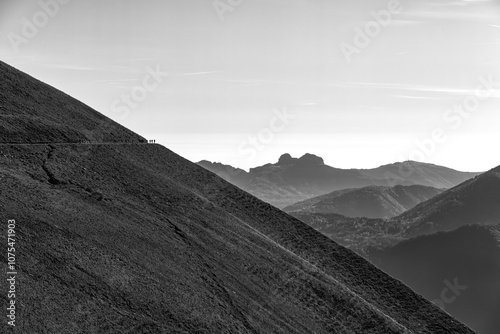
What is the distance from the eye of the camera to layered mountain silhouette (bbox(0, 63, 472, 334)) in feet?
151

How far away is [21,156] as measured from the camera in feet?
215

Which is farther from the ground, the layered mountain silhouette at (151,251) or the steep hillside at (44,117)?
the steep hillside at (44,117)

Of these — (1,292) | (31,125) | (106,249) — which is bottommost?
(1,292)

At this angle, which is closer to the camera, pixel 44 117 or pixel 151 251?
pixel 151 251

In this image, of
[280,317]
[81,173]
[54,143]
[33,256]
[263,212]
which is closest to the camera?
[33,256]

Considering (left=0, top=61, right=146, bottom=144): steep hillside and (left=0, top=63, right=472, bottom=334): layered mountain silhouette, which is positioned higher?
(left=0, top=61, right=146, bottom=144): steep hillside

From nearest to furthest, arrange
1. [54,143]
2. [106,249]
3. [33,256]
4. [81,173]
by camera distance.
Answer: [33,256] → [106,249] → [81,173] → [54,143]

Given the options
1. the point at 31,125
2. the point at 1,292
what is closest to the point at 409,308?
the point at 1,292

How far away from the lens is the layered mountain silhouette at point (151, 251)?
151 feet

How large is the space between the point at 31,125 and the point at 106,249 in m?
32.8

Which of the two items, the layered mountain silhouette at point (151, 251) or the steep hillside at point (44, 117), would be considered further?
the steep hillside at point (44, 117)

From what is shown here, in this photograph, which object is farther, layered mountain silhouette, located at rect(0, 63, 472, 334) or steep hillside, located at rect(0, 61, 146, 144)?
steep hillside, located at rect(0, 61, 146, 144)

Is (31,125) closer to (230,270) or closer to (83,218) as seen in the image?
(83,218)

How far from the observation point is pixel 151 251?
189 feet
